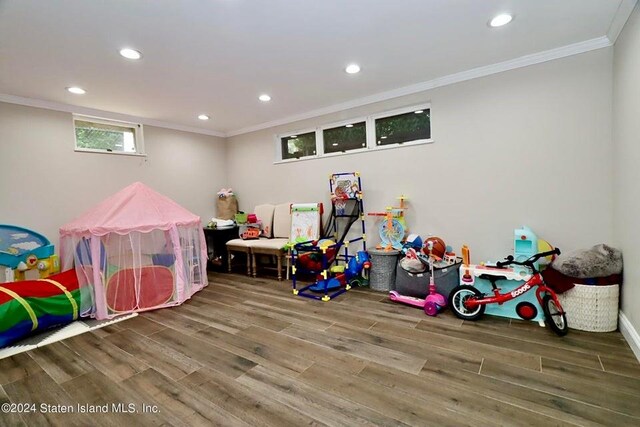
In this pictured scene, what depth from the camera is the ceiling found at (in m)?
2.22

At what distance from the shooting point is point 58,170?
4.07 meters

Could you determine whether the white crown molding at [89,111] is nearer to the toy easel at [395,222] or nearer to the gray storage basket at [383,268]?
the toy easel at [395,222]

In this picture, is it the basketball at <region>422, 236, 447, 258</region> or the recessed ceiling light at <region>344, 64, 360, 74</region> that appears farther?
the basketball at <region>422, 236, 447, 258</region>

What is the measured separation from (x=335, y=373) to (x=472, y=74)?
348 cm

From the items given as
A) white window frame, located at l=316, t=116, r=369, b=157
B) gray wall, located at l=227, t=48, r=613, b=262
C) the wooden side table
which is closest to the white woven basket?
gray wall, located at l=227, t=48, r=613, b=262

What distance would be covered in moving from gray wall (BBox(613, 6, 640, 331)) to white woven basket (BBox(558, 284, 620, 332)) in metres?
0.09

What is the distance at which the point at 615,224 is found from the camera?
2.76m

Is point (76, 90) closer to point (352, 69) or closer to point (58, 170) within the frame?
point (58, 170)

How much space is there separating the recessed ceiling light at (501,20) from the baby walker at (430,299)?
2.15 m

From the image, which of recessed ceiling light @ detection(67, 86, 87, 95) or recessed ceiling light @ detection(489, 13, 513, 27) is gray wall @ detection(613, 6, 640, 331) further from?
recessed ceiling light @ detection(67, 86, 87, 95)

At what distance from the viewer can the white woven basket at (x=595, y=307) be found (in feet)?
8.29

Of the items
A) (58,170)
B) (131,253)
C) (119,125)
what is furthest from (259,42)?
(58,170)

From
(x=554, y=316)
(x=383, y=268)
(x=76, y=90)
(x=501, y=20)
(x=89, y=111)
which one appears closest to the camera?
(x=501, y=20)

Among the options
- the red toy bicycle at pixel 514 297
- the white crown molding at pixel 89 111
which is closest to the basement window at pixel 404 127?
the red toy bicycle at pixel 514 297
